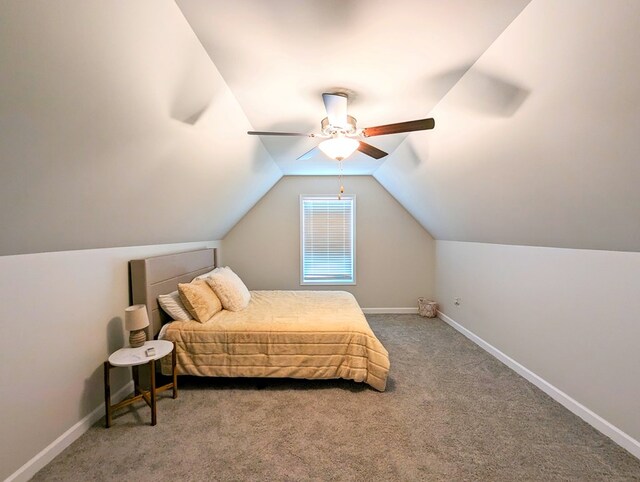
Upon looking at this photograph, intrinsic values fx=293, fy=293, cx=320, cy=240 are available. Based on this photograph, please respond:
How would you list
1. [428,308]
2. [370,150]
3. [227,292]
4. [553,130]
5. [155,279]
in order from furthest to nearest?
[428,308], [227,292], [155,279], [370,150], [553,130]

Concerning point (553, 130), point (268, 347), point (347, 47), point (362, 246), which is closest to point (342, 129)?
point (347, 47)

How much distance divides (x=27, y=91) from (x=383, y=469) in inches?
96.6

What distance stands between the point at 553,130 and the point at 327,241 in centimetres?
365

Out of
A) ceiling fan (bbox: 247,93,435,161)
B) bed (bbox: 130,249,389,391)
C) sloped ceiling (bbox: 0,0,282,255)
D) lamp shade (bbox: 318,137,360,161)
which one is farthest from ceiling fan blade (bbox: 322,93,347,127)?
bed (bbox: 130,249,389,391)

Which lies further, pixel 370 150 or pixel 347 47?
pixel 370 150

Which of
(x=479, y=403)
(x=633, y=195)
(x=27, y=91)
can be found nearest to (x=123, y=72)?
(x=27, y=91)

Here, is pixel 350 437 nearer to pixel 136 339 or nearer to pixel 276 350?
pixel 276 350

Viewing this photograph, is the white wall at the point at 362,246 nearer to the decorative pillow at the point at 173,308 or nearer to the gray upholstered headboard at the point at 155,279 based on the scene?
the gray upholstered headboard at the point at 155,279

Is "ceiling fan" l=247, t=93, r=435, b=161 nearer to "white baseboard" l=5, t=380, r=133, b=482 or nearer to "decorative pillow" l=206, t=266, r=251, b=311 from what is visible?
"decorative pillow" l=206, t=266, r=251, b=311

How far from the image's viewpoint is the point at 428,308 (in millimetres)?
4691

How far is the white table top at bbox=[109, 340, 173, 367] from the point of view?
6.72ft

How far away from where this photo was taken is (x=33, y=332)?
1.74 meters

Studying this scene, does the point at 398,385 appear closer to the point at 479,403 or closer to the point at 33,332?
the point at 479,403

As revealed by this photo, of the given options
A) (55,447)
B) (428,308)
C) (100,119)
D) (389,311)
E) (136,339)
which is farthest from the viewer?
(389,311)
